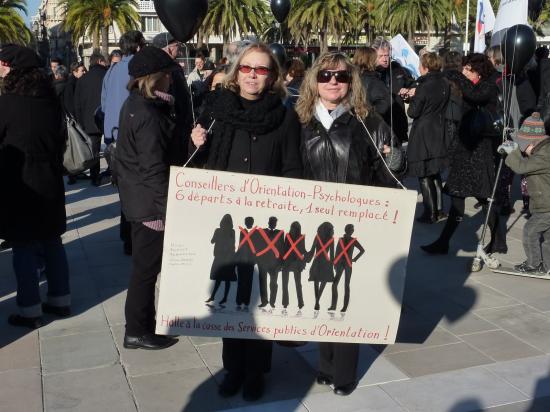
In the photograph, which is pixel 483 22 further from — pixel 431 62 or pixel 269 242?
pixel 269 242

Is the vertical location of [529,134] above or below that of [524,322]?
above

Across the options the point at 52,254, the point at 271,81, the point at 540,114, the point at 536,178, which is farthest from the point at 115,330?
the point at 540,114

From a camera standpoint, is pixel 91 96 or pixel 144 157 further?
pixel 91 96

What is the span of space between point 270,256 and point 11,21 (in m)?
39.7

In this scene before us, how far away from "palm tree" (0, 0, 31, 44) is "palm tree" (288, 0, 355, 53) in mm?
19917

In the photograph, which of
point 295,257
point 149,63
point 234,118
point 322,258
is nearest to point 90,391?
point 295,257

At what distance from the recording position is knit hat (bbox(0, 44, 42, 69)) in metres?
4.57

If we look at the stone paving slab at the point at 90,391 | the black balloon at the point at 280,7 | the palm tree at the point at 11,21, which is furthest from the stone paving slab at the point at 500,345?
the palm tree at the point at 11,21

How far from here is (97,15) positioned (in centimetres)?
4534

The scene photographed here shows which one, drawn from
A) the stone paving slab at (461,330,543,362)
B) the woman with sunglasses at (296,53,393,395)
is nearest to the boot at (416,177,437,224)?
the stone paving slab at (461,330,543,362)

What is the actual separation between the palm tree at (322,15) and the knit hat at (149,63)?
4760cm

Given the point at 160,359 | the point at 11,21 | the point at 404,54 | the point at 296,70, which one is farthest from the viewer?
the point at 11,21

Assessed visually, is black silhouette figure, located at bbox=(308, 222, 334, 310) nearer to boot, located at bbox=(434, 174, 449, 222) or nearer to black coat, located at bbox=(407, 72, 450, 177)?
black coat, located at bbox=(407, 72, 450, 177)

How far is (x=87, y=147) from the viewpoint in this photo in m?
6.12
